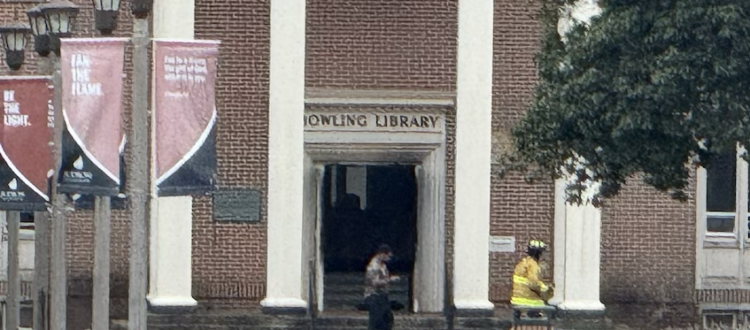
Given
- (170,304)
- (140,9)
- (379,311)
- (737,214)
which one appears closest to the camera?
(140,9)

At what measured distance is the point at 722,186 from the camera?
3456 centimetres

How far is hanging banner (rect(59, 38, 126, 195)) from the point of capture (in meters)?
22.3

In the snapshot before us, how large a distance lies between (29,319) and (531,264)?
9412 mm

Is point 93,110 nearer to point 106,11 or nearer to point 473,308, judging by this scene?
point 106,11

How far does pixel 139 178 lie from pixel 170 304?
11277 mm

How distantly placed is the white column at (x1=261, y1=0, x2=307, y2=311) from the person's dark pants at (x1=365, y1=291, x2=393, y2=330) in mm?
2748

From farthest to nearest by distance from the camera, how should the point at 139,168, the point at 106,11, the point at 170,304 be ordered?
the point at 170,304 < the point at 106,11 < the point at 139,168

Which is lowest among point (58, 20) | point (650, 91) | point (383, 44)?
point (650, 91)

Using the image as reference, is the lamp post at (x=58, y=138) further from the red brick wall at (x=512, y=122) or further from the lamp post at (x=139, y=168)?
the red brick wall at (x=512, y=122)

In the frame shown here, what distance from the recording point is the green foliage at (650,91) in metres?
22.8

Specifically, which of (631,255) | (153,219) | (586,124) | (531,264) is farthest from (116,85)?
(631,255)

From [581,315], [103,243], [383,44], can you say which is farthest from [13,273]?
[581,315]

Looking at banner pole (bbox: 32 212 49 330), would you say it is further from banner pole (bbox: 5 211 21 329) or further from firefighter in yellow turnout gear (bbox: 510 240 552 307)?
firefighter in yellow turnout gear (bbox: 510 240 552 307)

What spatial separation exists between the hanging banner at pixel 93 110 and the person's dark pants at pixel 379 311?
871cm
